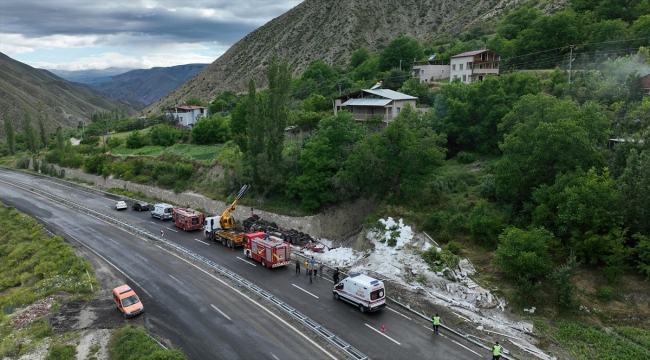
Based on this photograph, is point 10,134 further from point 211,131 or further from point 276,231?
point 276,231

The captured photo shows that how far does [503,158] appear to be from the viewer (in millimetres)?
34031

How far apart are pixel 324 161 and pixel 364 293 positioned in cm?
1905

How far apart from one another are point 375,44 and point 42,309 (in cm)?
14012

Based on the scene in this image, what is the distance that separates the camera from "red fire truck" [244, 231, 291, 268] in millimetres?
33125

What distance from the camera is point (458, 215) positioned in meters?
34.0

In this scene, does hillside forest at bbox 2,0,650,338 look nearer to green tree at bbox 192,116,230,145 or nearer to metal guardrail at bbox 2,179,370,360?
green tree at bbox 192,116,230,145

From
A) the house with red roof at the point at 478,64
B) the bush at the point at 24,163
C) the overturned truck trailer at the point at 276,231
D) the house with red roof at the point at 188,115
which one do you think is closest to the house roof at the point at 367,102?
the house with red roof at the point at 478,64

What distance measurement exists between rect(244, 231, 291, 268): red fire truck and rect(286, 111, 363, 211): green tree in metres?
8.33

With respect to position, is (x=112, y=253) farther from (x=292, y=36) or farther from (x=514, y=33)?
(x=292, y=36)

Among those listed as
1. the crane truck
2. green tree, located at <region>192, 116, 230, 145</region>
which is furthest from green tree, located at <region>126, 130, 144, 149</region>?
the crane truck

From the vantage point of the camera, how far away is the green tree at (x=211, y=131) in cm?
7306

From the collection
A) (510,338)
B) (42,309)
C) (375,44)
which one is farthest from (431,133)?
(375,44)

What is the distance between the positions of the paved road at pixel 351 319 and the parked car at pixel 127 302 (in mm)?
3295

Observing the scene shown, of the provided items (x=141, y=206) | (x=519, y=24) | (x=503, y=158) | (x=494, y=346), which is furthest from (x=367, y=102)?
(x=519, y=24)
